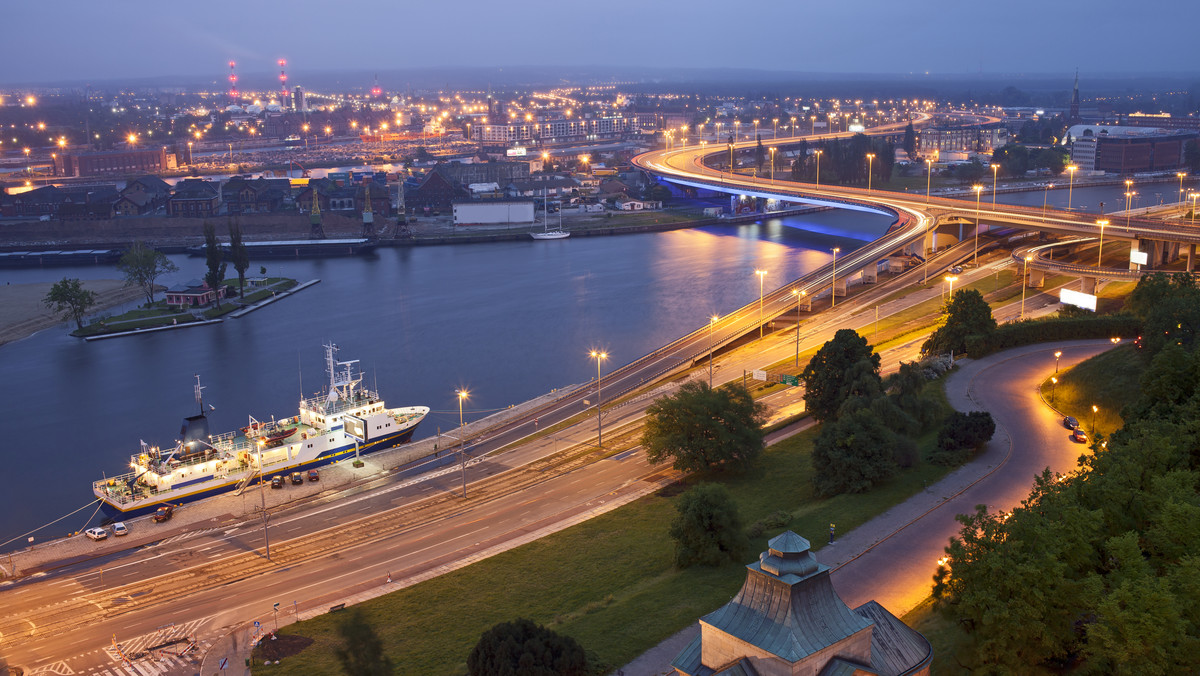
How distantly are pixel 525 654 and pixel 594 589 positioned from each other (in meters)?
4.30

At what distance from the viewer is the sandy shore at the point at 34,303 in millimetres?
41344

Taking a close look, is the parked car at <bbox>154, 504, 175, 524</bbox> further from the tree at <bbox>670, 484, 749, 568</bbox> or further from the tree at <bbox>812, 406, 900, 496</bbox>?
the tree at <bbox>812, 406, 900, 496</bbox>

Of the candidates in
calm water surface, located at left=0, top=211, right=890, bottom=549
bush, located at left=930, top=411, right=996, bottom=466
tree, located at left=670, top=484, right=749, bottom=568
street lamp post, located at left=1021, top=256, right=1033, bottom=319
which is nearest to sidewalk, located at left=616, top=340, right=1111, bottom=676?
bush, located at left=930, top=411, right=996, bottom=466

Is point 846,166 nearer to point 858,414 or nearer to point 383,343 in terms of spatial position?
point 383,343

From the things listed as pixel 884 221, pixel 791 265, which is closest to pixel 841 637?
pixel 791 265

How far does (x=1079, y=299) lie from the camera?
30.2m

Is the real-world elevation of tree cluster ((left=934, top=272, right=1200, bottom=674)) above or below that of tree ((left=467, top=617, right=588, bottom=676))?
above

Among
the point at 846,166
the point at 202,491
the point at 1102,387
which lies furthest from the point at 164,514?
the point at 846,166

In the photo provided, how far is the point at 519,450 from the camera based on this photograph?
77.6 feet

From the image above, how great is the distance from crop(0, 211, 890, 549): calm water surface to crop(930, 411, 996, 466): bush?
1421 cm

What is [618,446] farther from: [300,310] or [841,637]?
[300,310]

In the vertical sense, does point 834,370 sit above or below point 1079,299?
above

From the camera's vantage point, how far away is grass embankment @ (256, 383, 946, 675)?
13430mm

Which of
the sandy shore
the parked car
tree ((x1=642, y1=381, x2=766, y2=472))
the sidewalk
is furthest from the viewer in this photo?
the sandy shore
